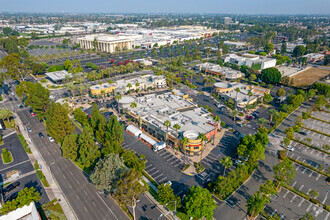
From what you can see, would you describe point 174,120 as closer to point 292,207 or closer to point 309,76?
point 292,207

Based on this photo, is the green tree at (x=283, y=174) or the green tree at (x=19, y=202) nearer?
the green tree at (x=19, y=202)

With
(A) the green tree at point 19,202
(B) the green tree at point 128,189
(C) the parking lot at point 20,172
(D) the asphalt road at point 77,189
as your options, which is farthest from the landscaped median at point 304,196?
(A) the green tree at point 19,202

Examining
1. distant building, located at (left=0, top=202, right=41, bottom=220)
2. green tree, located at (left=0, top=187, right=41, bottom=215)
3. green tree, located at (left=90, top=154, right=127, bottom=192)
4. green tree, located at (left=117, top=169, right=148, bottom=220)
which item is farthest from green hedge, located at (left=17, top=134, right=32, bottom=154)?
green tree, located at (left=117, top=169, right=148, bottom=220)

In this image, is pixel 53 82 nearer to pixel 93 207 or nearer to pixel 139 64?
pixel 139 64

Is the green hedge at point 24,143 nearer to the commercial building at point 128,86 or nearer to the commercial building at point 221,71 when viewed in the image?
the commercial building at point 128,86

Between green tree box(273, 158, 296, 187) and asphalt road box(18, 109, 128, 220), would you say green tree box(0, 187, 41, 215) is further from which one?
green tree box(273, 158, 296, 187)

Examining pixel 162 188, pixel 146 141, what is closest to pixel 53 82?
pixel 146 141

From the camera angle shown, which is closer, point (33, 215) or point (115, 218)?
point (33, 215)
